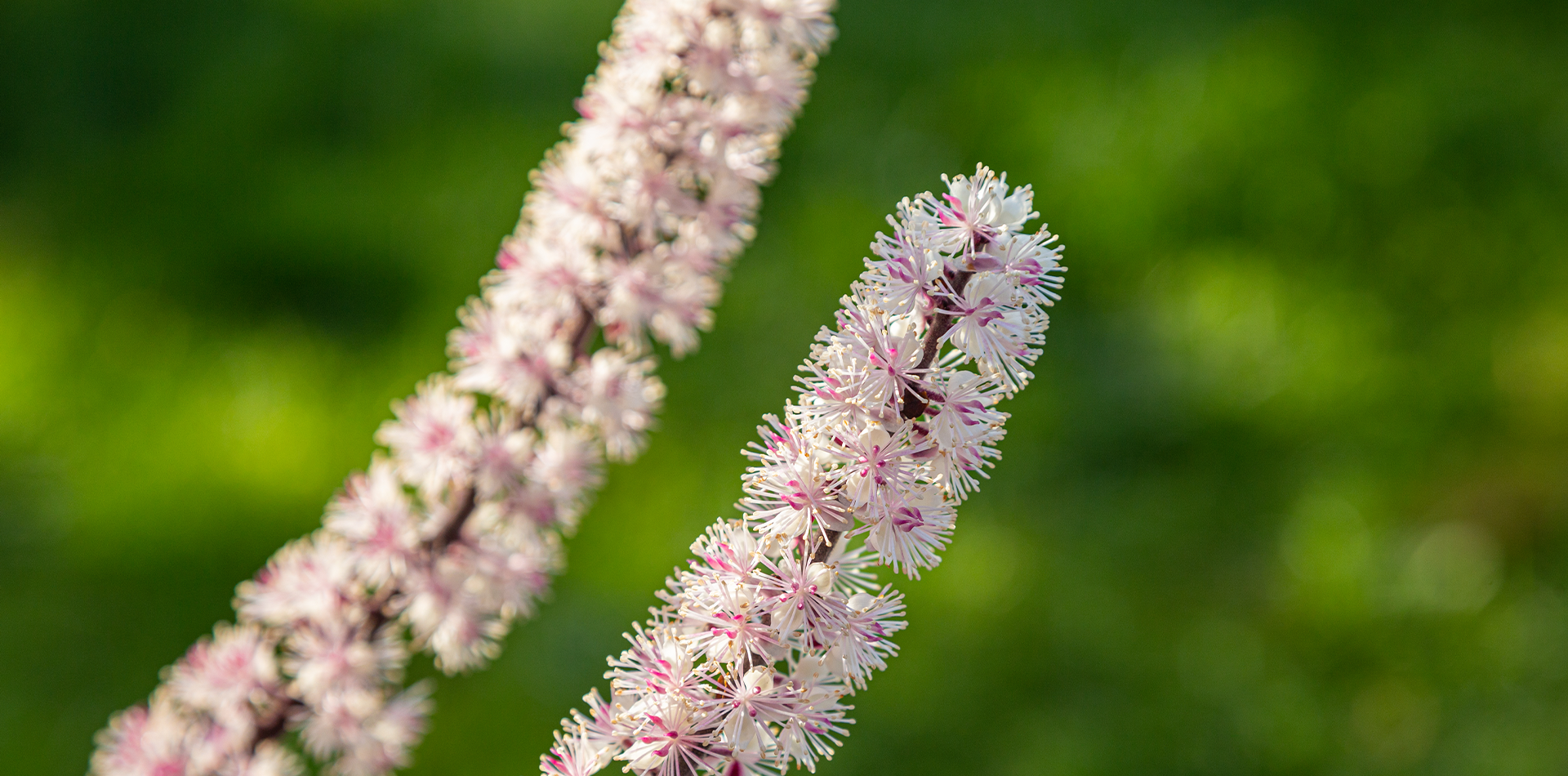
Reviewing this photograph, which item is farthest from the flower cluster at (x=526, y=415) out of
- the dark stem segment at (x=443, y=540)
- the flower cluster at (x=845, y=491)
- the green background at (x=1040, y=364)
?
the green background at (x=1040, y=364)

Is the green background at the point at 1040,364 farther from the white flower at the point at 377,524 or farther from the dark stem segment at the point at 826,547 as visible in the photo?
the dark stem segment at the point at 826,547

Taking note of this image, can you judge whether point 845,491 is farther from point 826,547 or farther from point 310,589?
point 310,589

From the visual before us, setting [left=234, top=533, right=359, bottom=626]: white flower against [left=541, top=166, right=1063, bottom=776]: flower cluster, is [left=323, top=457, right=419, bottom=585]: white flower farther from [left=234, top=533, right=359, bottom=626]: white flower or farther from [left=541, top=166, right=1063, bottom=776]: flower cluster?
[left=541, top=166, right=1063, bottom=776]: flower cluster

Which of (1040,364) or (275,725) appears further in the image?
(1040,364)

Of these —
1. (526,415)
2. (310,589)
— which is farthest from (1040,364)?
(310,589)

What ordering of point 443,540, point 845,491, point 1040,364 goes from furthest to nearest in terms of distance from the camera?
point 1040,364
point 443,540
point 845,491

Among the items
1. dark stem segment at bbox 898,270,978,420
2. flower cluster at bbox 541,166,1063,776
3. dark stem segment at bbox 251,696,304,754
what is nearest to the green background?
dark stem segment at bbox 251,696,304,754

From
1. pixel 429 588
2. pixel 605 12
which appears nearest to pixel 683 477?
pixel 429 588
